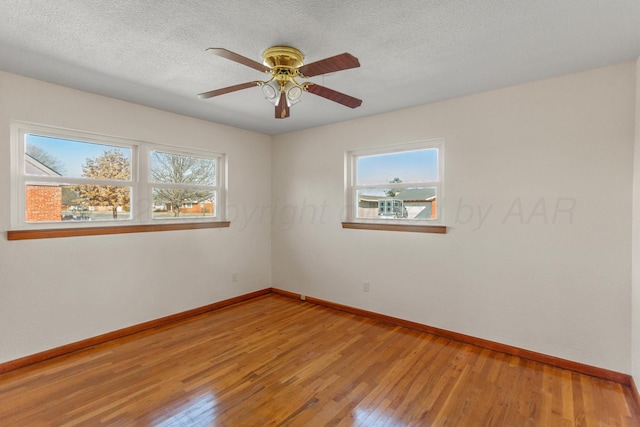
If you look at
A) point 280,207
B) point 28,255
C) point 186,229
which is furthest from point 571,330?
point 28,255

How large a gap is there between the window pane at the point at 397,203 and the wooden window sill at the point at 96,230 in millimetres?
1979

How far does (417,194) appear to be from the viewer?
345cm

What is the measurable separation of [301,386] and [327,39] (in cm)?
242

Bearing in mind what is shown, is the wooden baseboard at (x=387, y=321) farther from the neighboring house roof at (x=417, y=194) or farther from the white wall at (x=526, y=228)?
the neighboring house roof at (x=417, y=194)

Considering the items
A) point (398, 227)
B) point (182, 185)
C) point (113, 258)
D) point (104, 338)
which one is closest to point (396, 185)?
point (398, 227)

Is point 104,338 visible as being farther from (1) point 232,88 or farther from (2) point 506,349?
(2) point 506,349

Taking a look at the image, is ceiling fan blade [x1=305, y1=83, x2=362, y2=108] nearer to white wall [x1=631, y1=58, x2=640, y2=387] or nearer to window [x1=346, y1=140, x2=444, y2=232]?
window [x1=346, y1=140, x2=444, y2=232]

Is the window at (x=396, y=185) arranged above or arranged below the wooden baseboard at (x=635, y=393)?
above

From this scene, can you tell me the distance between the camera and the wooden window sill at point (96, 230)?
256cm

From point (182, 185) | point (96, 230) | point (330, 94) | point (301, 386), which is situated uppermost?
point (330, 94)

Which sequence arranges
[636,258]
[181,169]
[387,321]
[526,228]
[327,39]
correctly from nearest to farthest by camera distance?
[327,39]
[636,258]
[526,228]
[387,321]
[181,169]

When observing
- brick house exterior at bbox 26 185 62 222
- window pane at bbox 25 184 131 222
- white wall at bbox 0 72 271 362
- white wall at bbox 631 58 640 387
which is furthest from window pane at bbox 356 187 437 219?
brick house exterior at bbox 26 185 62 222

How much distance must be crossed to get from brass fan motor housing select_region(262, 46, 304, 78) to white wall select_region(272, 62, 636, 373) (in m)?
1.76

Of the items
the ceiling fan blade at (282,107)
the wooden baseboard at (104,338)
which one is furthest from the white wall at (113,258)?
the ceiling fan blade at (282,107)
